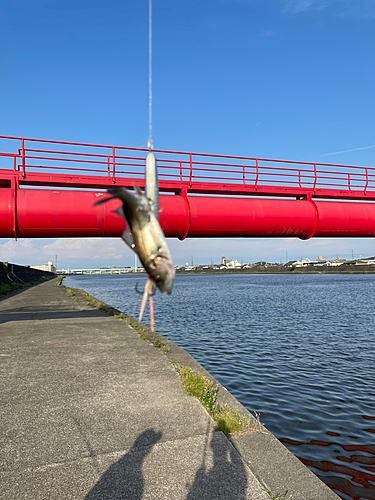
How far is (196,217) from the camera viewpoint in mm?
9859

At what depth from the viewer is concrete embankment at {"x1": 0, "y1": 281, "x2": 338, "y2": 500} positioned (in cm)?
553

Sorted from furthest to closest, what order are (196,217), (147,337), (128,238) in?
(147,337) → (196,217) → (128,238)

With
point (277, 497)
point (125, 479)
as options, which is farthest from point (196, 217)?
point (277, 497)

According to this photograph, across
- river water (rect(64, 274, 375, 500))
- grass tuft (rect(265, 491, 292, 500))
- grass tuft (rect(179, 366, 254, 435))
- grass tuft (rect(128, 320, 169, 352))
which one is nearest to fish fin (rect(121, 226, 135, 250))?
river water (rect(64, 274, 375, 500))

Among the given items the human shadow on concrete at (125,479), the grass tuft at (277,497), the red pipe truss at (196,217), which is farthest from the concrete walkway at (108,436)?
the red pipe truss at (196,217)

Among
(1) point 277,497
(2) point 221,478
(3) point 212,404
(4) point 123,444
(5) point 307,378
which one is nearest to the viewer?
(1) point 277,497

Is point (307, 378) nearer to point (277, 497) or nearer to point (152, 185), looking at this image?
point (277, 497)

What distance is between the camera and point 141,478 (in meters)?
5.69

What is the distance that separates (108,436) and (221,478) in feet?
7.93

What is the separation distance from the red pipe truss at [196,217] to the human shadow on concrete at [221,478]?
14.3ft

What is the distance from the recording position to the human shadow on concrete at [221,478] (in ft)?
17.7

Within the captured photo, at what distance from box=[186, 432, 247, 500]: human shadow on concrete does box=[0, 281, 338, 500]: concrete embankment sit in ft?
0.05

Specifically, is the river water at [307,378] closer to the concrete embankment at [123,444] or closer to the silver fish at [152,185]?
the silver fish at [152,185]

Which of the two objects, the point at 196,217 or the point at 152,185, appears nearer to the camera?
the point at 152,185
